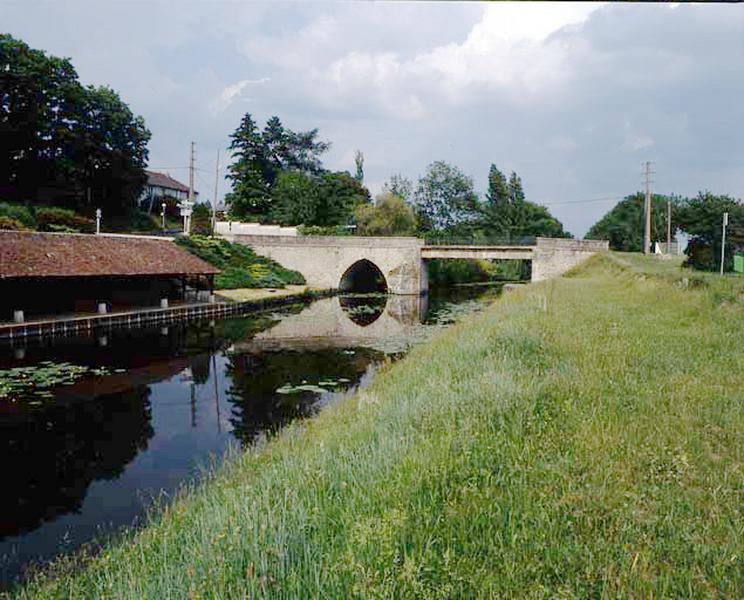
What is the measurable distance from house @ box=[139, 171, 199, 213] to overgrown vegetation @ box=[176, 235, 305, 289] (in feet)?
59.2

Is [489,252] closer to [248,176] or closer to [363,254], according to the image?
[363,254]

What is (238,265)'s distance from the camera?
1473 inches

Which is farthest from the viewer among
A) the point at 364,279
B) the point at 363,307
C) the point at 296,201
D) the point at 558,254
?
the point at 296,201

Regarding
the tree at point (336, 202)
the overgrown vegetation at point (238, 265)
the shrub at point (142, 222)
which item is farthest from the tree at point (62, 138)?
the tree at point (336, 202)

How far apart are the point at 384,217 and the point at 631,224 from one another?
3888 cm

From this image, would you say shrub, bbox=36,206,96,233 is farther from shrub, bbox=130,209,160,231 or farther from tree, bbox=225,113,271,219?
tree, bbox=225,113,271,219

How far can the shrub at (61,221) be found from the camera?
1316 inches

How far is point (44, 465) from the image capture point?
8.38 m

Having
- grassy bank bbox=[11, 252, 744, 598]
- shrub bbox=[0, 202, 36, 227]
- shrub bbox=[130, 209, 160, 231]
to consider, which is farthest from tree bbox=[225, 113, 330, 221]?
grassy bank bbox=[11, 252, 744, 598]

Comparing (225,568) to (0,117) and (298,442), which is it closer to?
(298,442)

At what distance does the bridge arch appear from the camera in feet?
146

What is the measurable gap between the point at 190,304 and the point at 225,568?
24388 millimetres

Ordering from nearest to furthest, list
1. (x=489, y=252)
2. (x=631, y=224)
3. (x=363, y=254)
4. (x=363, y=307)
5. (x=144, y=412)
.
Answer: (x=144, y=412)
(x=363, y=307)
(x=489, y=252)
(x=363, y=254)
(x=631, y=224)

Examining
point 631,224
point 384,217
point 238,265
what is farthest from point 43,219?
point 631,224
